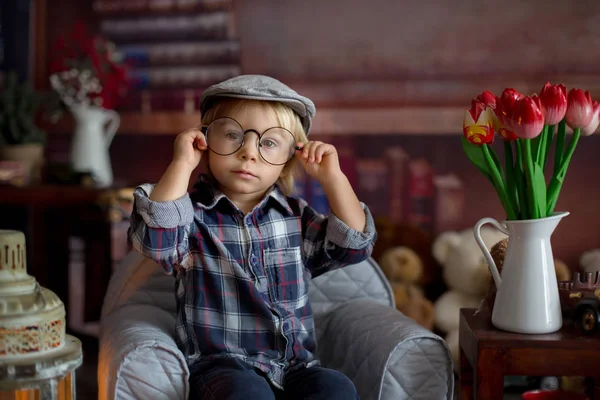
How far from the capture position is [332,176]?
1634mm

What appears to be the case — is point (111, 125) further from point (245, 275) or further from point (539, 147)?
point (539, 147)

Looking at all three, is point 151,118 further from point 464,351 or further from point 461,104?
point 464,351

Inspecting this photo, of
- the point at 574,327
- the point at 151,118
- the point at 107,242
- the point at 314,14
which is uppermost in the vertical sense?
the point at 314,14

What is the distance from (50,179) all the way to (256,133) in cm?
146

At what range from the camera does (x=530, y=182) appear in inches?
57.9

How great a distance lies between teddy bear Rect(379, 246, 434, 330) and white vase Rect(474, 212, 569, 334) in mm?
1222

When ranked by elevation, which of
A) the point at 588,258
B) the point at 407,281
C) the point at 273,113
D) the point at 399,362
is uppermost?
the point at 273,113

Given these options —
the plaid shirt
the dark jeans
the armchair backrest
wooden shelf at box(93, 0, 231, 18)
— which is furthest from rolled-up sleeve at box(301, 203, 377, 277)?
wooden shelf at box(93, 0, 231, 18)

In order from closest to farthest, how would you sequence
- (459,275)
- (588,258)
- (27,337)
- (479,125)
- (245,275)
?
(27,337) → (479,125) → (245,275) → (459,275) → (588,258)

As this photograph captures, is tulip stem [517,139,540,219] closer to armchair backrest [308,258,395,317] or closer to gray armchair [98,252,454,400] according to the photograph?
gray armchair [98,252,454,400]

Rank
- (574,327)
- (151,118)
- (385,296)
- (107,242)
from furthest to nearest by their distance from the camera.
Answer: (151,118), (107,242), (385,296), (574,327)

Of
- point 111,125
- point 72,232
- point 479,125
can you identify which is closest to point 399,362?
point 479,125

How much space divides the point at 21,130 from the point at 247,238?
5.14 ft

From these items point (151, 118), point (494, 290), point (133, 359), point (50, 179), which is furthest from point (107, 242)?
point (494, 290)
